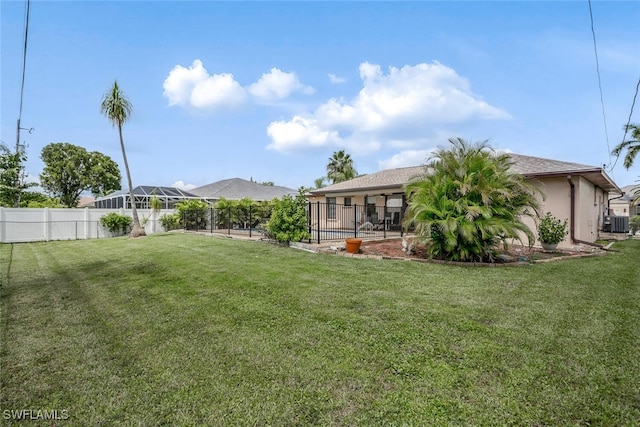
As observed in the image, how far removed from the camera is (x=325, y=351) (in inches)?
117

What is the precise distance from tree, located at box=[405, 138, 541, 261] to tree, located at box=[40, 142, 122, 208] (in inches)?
1515

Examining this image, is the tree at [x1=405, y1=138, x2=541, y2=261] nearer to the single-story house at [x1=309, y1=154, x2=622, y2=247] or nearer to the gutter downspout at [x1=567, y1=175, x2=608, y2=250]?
the single-story house at [x1=309, y1=154, x2=622, y2=247]

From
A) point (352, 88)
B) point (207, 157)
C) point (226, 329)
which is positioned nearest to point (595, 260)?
point (226, 329)

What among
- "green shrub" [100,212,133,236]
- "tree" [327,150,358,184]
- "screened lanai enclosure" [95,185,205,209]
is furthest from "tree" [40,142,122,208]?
"tree" [327,150,358,184]

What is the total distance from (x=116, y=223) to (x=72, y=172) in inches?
826

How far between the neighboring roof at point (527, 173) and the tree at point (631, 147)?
9273 mm

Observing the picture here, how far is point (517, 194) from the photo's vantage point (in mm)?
7957

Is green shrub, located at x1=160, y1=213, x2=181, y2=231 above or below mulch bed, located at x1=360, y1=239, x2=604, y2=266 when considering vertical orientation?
above

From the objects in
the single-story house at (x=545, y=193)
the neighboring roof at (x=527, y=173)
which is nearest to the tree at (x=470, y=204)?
the neighboring roof at (x=527, y=173)

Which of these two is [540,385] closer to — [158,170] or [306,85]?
[306,85]

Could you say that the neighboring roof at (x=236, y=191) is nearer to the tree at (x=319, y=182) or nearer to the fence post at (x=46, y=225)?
the tree at (x=319, y=182)

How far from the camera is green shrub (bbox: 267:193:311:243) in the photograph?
1068cm

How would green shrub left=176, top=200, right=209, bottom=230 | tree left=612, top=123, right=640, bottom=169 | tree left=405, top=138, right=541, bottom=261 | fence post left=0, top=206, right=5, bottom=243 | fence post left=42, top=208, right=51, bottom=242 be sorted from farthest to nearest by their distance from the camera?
tree left=612, top=123, right=640, bottom=169, green shrub left=176, top=200, right=209, bottom=230, fence post left=42, top=208, right=51, bottom=242, fence post left=0, top=206, right=5, bottom=243, tree left=405, top=138, right=541, bottom=261
